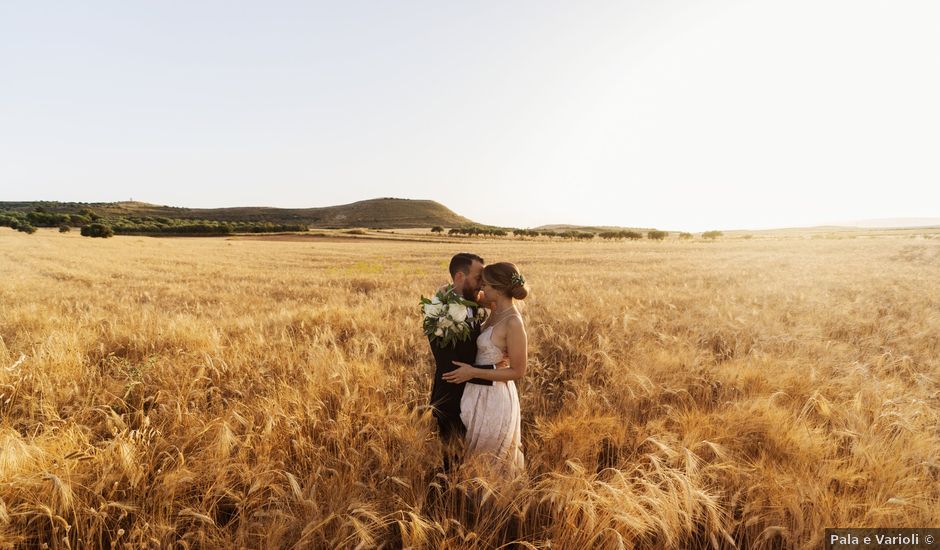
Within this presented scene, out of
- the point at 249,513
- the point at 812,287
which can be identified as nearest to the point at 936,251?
the point at 812,287

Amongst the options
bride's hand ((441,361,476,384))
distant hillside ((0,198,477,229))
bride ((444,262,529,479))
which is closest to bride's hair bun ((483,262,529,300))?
bride ((444,262,529,479))

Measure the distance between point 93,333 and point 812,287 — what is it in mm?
16750

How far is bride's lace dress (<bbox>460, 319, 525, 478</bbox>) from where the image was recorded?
290 cm

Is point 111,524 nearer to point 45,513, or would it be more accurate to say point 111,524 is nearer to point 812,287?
point 45,513

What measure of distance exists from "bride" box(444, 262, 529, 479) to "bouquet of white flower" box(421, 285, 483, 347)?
0.18m

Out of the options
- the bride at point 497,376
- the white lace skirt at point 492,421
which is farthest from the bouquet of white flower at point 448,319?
the white lace skirt at point 492,421

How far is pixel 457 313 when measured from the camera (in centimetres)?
308

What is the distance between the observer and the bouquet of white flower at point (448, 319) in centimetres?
311

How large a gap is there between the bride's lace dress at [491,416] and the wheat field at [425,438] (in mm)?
227

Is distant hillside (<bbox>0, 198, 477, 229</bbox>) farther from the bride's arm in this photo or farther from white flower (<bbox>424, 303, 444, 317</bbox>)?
the bride's arm

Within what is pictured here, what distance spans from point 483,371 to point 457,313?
0.49 m

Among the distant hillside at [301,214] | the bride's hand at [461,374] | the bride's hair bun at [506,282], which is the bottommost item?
the bride's hand at [461,374]

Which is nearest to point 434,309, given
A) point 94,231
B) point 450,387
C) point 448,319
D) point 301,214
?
point 448,319

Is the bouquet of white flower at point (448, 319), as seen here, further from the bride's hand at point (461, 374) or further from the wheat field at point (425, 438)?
the wheat field at point (425, 438)
